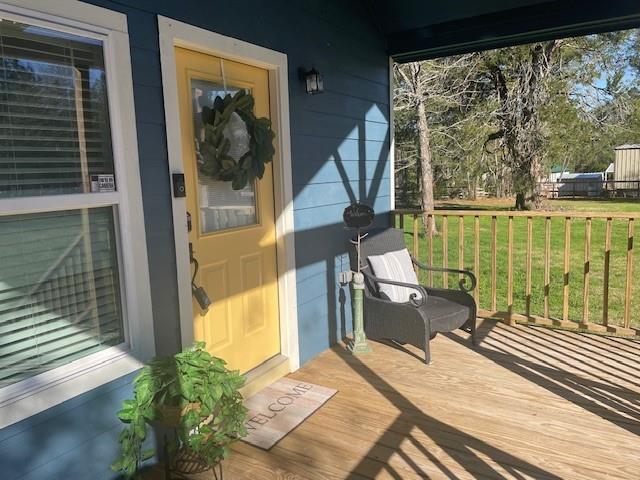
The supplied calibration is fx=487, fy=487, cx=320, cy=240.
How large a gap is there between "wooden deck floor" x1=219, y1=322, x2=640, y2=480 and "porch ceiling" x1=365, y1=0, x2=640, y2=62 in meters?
2.36

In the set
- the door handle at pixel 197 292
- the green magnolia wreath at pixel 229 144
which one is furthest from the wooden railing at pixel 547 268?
the door handle at pixel 197 292

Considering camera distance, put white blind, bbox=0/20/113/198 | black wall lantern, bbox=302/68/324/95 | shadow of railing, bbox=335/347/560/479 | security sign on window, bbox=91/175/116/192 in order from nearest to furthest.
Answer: white blind, bbox=0/20/113/198
security sign on window, bbox=91/175/116/192
shadow of railing, bbox=335/347/560/479
black wall lantern, bbox=302/68/324/95

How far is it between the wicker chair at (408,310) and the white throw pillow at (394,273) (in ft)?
0.18

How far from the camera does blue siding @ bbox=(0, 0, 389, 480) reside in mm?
1843

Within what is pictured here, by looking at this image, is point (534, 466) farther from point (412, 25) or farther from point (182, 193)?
point (412, 25)

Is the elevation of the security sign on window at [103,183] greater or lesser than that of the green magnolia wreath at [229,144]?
lesser

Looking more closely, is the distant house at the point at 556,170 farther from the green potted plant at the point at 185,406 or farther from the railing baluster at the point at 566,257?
the green potted plant at the point at 185,406

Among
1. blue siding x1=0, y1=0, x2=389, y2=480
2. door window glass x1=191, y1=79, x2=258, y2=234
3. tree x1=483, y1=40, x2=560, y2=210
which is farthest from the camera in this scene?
tree x1=483, y1=40, x2=560, y2=210

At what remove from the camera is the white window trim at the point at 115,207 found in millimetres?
1688

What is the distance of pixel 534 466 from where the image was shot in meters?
2.16

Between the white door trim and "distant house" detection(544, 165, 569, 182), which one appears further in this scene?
"distant house" detection(544, 165, 569, 182)

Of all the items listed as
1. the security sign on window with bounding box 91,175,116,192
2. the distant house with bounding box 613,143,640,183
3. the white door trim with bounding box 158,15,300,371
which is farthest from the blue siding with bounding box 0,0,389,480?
the distant house with bounding box 613,143,640,183

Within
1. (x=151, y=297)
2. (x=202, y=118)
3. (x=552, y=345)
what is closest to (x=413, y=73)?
(x=552, y=345)

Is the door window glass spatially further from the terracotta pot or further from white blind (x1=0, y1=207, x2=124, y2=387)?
the terracotta pot
